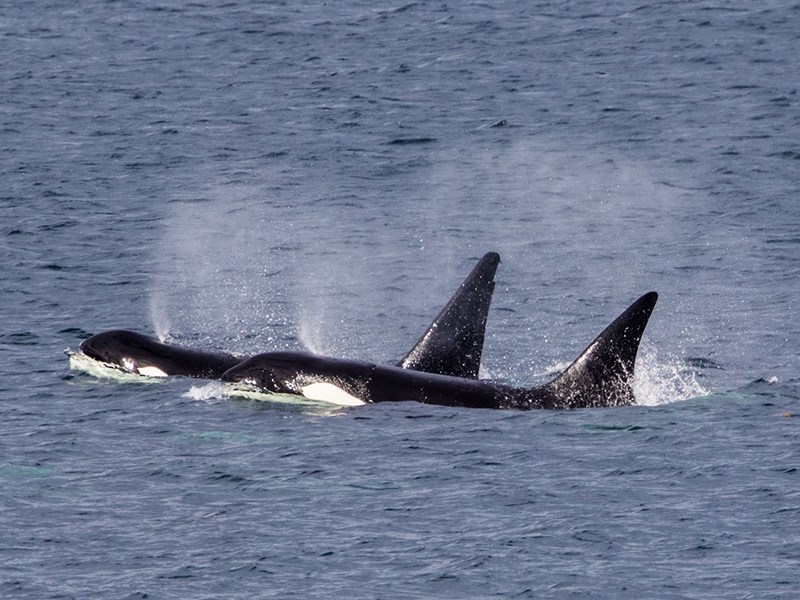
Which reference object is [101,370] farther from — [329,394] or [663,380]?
[663,380]

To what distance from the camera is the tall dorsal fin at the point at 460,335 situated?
3359 cm

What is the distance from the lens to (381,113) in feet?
200

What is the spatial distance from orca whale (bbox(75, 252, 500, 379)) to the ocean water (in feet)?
2.16

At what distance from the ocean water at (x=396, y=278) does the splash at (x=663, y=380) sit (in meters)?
0.08

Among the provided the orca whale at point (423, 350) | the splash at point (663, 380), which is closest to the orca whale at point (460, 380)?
the splash at point (663, 380)

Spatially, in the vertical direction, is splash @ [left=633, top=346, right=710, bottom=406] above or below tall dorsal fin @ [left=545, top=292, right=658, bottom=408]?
below

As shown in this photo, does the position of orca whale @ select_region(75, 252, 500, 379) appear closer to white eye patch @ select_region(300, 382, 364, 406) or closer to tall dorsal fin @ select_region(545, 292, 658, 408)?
white eye patch @ select_region(300, 382, 364, 406)

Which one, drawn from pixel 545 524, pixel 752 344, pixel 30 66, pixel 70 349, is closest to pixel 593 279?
pixel 752 344

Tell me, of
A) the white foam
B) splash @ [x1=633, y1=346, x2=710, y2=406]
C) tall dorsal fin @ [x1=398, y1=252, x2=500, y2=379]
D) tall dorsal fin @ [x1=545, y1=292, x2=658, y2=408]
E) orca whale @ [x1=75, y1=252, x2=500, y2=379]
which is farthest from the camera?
tall dorsal fin @ [x1=398, y1=252, x2=500, y2=379]

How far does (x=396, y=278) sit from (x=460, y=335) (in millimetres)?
8732

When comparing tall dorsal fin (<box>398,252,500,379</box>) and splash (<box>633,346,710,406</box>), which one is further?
tall dorsal fin (<box>398,252,500,379</box>)

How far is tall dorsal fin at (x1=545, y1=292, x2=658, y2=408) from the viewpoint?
101 feet

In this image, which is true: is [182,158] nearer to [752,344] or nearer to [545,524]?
[752,344]

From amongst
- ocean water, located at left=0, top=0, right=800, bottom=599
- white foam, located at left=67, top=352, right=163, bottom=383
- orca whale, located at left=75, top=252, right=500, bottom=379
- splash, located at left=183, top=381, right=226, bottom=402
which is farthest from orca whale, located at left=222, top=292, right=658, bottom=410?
white foam, located at left=67, top=352, right=163, bottom=383
